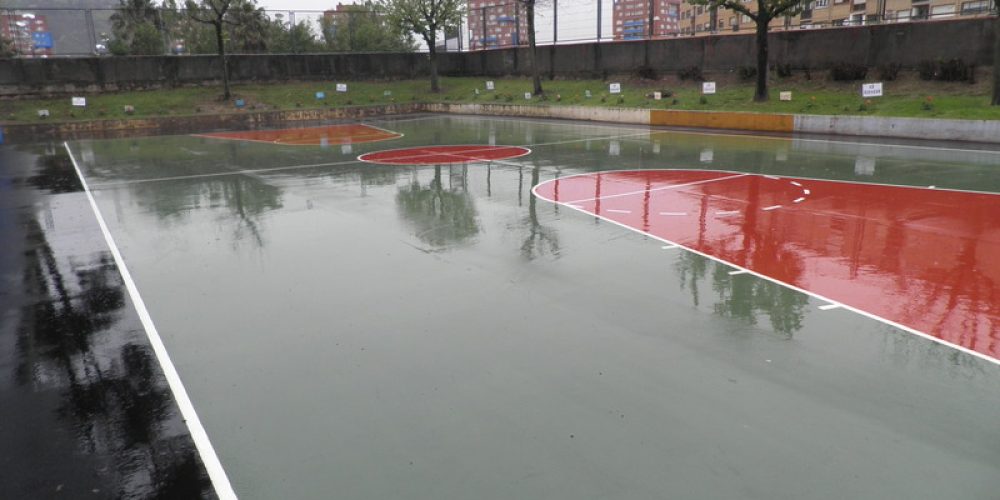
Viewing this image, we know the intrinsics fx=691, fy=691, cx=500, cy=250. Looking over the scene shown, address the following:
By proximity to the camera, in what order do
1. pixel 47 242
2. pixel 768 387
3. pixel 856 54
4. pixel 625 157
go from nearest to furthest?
pixel 768 387
pixel 47 242
pixel 625 157
pixel 856 54

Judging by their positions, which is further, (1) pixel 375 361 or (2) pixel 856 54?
(2) pixel 856 54

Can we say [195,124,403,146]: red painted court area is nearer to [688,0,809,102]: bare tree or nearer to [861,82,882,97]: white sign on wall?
[688,0,809,102]: bare tree

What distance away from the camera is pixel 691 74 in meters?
28.3

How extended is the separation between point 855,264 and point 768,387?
3.48 metres

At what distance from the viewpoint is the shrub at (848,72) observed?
22.9 meters

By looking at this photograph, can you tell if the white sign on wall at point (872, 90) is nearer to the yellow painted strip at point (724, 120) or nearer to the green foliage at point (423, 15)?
the yellow painted strip at point (724, 120)

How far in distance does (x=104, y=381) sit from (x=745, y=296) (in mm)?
5322

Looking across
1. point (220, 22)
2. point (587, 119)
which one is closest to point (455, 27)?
point (220, 22)

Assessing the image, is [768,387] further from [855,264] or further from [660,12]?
[660,12]

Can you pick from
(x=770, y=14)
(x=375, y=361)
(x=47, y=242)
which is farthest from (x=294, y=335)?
(x=770, y=14)

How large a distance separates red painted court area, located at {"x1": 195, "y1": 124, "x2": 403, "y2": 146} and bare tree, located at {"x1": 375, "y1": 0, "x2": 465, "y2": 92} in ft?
28.4

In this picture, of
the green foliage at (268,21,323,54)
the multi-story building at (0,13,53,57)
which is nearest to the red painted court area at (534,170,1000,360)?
the multi-story building at (0,13,53,57)

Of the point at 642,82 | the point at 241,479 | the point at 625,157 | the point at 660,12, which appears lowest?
the point at 241,479

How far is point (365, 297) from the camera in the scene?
21.5 feet
